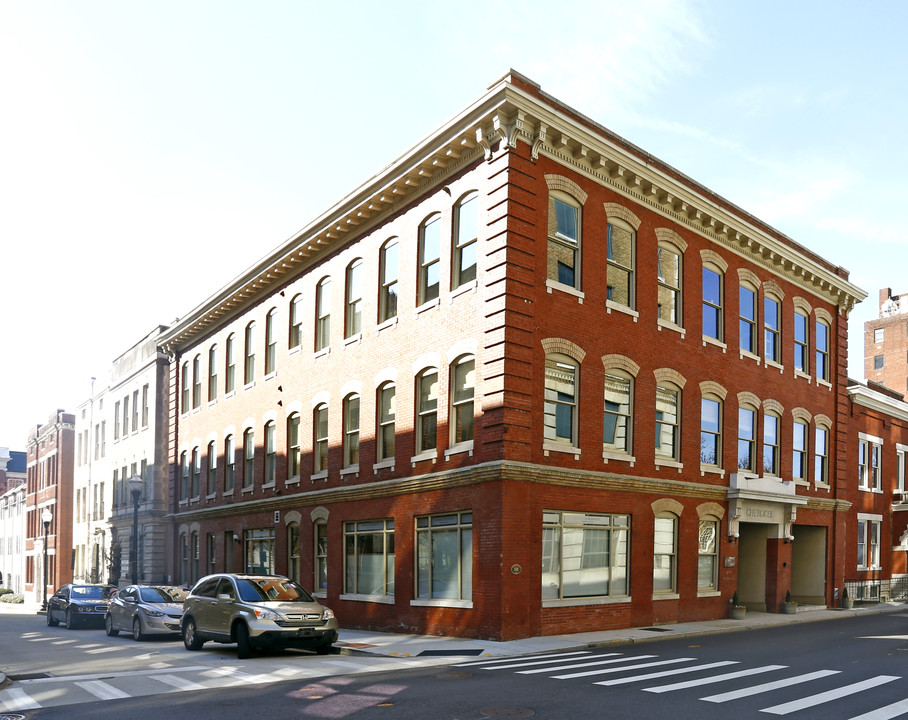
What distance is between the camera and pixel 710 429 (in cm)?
2770

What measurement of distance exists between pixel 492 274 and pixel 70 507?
5152 centimetres

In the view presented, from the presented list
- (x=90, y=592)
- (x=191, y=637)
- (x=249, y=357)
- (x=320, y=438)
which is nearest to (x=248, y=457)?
(x=249, y=357)

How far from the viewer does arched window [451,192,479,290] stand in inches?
894

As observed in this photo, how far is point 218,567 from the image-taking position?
1421 inches

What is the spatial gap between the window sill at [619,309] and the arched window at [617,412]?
159 cm

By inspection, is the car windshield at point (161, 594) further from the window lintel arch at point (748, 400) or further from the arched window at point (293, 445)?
the window lintel arch at point (748, 400)

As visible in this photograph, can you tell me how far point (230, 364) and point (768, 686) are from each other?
2793cm


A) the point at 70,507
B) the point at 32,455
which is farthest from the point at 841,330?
the point at 32,455

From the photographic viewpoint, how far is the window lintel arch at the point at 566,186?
888 inches

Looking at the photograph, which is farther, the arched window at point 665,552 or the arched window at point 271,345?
the arched window at point 271,345

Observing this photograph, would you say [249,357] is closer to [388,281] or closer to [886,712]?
[388,281]

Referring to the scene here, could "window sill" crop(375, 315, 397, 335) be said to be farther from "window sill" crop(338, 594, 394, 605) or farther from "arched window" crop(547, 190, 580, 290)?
"window sill" crop(338, 594, 394, 605)

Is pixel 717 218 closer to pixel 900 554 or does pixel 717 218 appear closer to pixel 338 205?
pixel 338 205

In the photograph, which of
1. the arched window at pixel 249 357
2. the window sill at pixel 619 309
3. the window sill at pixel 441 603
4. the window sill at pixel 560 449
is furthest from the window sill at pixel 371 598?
the arched window at pixel 249 357
